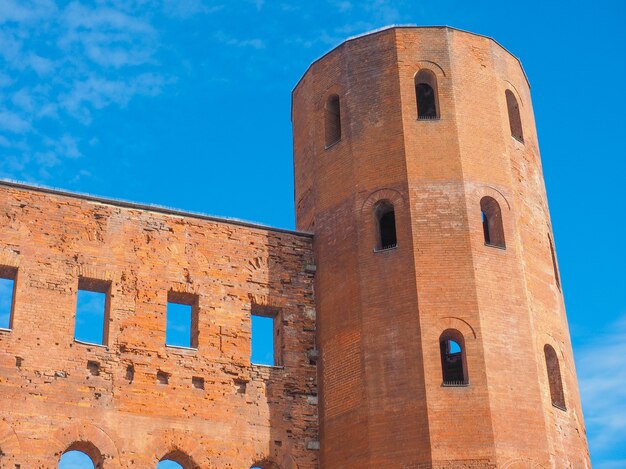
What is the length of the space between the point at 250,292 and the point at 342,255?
2.06 m

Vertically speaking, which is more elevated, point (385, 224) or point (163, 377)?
point (385, 224)

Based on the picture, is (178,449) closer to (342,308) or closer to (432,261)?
(342,308)

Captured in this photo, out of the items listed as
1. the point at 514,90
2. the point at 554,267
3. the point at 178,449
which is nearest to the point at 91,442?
the point at 178,449

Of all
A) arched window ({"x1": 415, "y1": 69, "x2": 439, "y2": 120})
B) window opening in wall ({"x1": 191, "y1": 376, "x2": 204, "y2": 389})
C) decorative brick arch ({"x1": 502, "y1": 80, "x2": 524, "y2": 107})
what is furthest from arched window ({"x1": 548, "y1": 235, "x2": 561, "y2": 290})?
window opening in wall ({"x1": 191, "y1": 376, "x2": 204, "y2": 389})

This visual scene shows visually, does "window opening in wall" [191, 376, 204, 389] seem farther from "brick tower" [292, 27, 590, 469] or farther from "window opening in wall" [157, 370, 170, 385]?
"brick tower" [292, 27, 590, 469]

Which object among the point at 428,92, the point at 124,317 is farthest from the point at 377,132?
the point at 124,317

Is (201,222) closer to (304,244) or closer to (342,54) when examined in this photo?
(304,244)

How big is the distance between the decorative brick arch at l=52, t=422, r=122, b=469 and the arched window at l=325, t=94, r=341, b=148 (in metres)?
8.33

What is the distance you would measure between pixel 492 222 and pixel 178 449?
311 inches

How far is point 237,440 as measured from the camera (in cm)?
2248

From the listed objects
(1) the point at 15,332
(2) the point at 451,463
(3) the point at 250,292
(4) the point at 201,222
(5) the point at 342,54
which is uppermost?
(5) the point at 342,54

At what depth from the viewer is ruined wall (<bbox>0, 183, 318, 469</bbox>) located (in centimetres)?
2131

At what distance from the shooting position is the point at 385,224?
24766 millimetres

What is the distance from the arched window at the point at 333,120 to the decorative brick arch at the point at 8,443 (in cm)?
938
